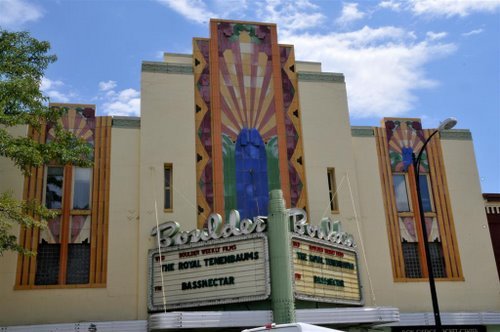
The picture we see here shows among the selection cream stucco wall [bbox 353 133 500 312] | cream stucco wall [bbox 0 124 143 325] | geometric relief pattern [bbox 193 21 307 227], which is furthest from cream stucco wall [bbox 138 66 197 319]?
cream stucco wall [bbox 353 133 500 312]

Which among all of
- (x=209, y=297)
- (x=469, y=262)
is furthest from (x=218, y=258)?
(x=469, y=262)

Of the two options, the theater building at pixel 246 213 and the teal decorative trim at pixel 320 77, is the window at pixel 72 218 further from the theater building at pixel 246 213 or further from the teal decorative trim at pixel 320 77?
the teal decorative trim at pixel 320 77

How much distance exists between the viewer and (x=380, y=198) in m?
29.2

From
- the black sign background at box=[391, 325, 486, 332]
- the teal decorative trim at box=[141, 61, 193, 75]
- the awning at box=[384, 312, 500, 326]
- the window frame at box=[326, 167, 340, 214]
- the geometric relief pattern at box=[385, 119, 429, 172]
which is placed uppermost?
the teal decorative trim at box=[141, 61, 193, 75]

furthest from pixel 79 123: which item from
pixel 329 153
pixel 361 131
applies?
pixel 361 131

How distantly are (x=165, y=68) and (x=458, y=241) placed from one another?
1613 cm

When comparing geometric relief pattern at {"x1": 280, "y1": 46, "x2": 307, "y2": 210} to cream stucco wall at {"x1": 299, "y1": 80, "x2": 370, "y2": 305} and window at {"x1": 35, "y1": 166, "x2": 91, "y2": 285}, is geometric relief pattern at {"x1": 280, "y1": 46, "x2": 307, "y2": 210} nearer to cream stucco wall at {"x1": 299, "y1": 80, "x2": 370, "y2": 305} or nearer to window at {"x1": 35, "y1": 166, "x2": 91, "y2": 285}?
cream stucco wall at {"x1": 299, "y1": 80, "x2": 370, "y2": 305}

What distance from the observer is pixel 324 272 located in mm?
25078

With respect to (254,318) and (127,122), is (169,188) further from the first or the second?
(254,318)

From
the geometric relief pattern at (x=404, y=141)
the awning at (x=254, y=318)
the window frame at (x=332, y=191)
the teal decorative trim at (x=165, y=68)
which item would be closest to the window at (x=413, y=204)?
the geometric relief pattern at (x=404, y=141)

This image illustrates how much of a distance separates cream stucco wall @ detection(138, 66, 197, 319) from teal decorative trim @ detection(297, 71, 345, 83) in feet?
17.8

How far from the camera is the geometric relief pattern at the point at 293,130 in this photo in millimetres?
27750

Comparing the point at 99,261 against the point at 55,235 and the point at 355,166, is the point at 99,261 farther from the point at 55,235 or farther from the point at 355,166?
the point at 355,166

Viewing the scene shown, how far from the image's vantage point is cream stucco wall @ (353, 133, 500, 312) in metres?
27.9
